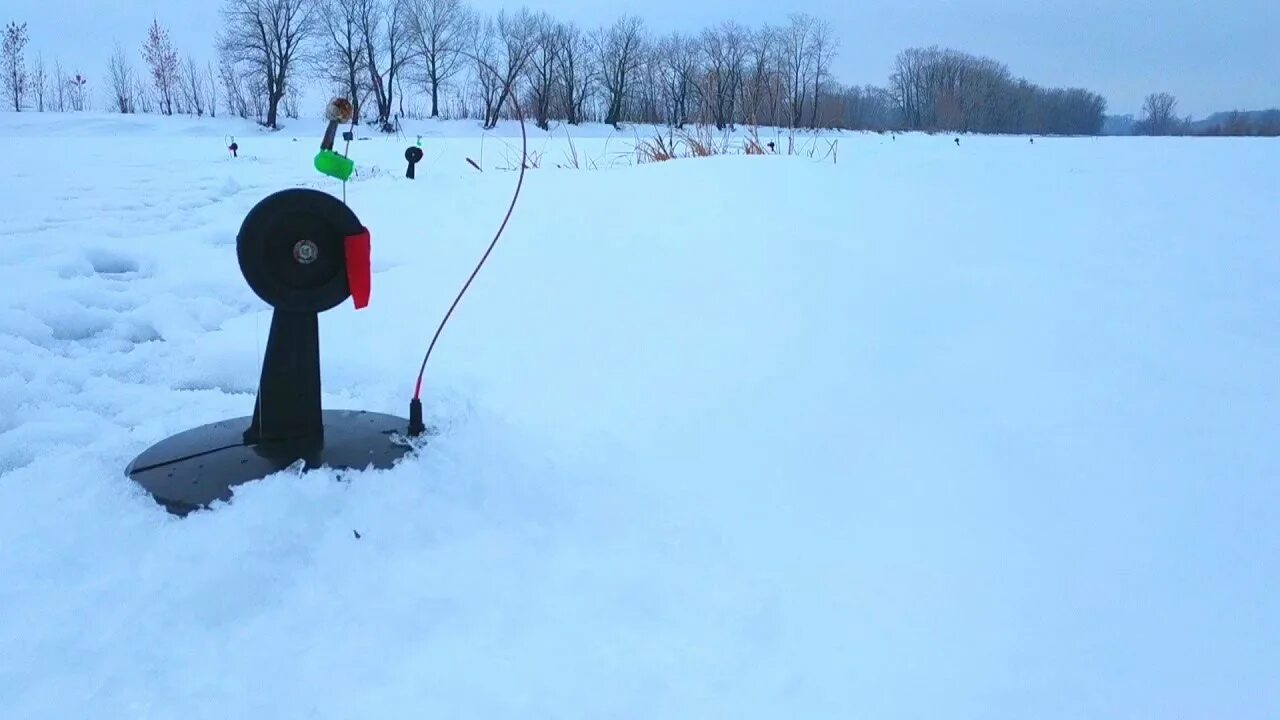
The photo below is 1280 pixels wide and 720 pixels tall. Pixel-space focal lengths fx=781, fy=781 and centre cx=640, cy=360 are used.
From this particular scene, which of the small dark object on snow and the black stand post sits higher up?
the small dark object on snow

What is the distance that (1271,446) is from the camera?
1.39 m

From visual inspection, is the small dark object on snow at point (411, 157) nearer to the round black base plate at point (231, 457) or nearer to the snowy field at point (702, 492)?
the snowy field at point (702, 492)

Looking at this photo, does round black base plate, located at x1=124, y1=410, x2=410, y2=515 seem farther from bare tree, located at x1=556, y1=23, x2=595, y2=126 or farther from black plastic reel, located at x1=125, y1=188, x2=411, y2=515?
bare tree, located at x1=556, y1=23, x2=595, y2=126

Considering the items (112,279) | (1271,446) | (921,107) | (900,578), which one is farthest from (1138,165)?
(921,107)

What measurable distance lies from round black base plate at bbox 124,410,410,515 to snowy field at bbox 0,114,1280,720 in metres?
0.04

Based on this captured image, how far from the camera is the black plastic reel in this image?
4.25 feet

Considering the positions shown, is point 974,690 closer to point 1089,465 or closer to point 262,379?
point 1089,465

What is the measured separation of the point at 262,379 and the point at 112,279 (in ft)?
6.00

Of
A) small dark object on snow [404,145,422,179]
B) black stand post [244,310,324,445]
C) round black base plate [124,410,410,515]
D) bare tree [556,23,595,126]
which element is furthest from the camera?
bare tree [556,23,595,126]

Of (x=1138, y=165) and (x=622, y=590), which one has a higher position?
(x=1138, y=165)

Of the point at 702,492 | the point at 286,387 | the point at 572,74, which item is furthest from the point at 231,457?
the point at 572,74

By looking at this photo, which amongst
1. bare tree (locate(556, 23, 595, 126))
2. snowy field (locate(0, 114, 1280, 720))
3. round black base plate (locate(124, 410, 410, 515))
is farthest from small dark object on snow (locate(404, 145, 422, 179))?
bare tree (locate(556, 23, 595, 126))

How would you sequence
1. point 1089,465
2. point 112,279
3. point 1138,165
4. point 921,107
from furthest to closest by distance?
1. point 921,107
2. point 1138,165
3. point 112,279
4. point 1089,465

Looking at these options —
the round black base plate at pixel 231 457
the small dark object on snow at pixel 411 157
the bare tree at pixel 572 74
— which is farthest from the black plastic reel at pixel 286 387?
the bare tree at pixel 572 74
